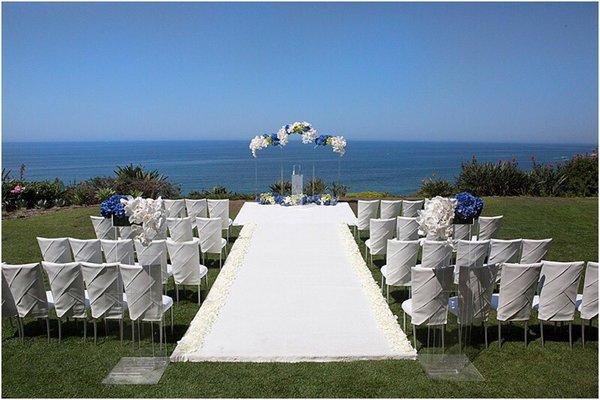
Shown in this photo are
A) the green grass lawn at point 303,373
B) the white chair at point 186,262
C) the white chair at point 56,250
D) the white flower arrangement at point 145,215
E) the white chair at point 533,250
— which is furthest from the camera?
the white chair at point 56,250

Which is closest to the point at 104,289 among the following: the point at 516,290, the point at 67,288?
the point at 67,288

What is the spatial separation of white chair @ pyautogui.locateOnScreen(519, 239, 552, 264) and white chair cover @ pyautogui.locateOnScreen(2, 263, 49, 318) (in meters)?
5.65

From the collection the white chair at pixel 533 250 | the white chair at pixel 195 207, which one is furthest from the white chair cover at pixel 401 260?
the white chair at pixel 195 207

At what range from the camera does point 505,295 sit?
5.54m

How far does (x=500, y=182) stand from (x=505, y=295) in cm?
1192

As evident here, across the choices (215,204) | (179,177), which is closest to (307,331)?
(215,204)

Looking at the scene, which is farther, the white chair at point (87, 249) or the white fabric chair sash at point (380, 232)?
the white fabric chair sash at point (380, 232)

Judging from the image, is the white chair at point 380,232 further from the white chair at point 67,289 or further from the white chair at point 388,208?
the white chair at point 67,289

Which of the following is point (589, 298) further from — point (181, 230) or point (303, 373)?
point (181, 230)

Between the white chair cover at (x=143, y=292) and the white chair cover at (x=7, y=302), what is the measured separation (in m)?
1.20

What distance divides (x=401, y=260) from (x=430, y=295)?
140cm

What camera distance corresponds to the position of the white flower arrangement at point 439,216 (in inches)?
205

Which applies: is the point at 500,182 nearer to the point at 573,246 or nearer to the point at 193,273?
the point at 573,246

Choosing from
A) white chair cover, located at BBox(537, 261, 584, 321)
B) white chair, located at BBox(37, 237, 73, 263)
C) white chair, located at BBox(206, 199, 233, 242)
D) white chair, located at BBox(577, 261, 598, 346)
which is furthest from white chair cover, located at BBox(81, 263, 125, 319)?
white chair, located at BBox(206, 199, 233, 242)
